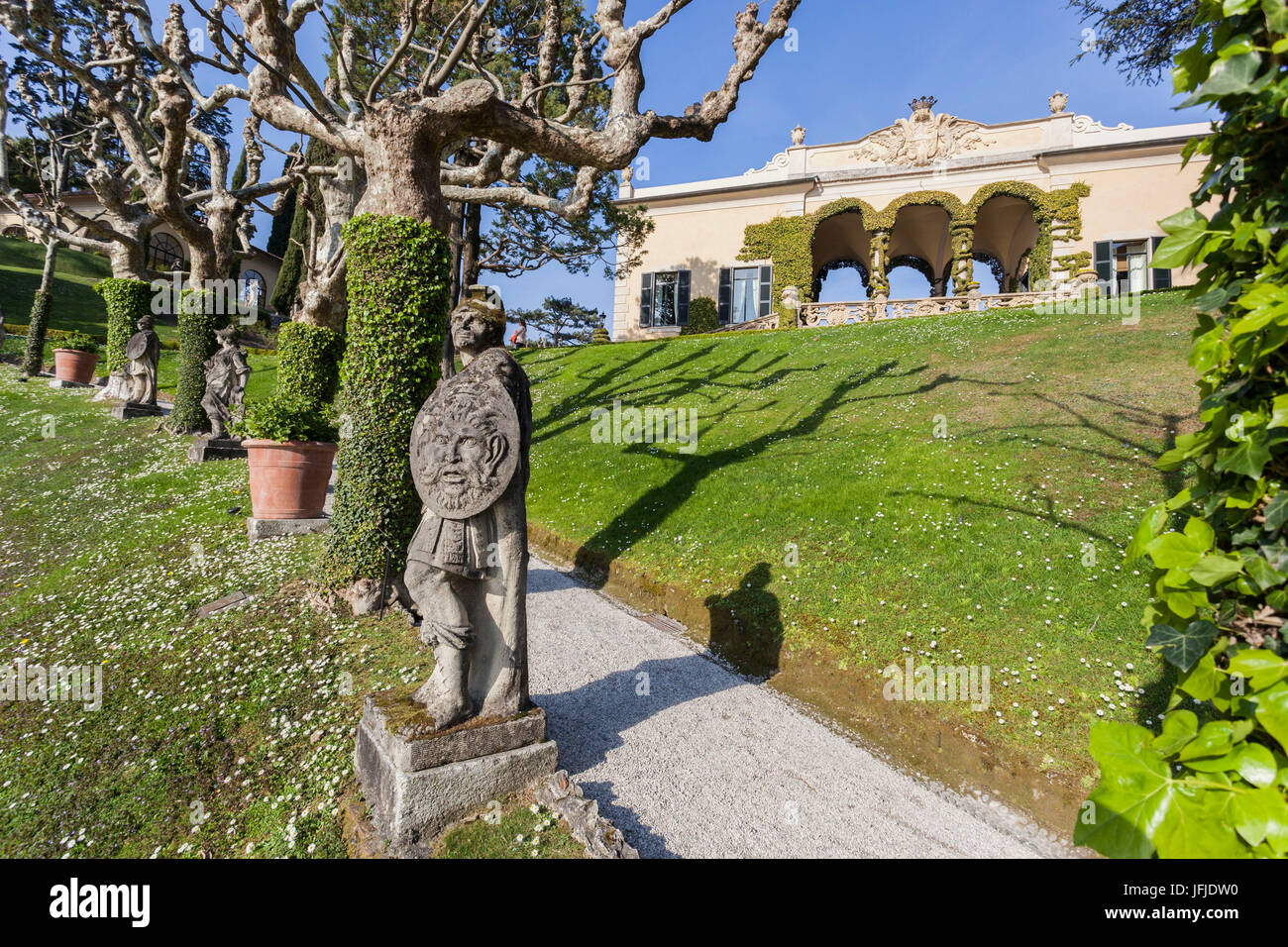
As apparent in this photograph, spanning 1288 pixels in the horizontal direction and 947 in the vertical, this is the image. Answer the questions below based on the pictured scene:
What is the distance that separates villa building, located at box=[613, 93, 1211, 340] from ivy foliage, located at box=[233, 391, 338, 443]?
1956 cm

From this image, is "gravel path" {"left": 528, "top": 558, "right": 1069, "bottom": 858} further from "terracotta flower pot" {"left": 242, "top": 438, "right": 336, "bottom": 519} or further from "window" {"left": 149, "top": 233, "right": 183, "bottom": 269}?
"window" {"left": 149, "top": 233, "right": 183, "bottom": 269}

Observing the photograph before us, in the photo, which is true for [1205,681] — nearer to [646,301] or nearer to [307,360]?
[307,360]

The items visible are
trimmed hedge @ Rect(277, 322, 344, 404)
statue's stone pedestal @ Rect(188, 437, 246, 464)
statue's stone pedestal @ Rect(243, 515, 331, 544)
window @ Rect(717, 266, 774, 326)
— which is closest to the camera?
statue's stone pedestal @ Rect(243, 515, 331, 544)

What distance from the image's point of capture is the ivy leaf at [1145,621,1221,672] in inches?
71.2

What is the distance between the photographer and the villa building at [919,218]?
899 inches

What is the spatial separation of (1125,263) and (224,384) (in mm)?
31448

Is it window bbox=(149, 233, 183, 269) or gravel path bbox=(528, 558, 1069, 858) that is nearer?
gravel path bbox=(528, 558, 1069, 858)

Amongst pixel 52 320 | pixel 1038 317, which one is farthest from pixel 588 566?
pixel 52 320

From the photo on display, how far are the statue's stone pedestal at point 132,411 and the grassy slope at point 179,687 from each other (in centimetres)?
729

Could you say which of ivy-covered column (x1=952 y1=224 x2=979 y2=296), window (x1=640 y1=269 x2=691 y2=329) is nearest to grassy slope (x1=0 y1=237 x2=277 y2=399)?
window (x1=640 y1=269 x2=691 y2=329)

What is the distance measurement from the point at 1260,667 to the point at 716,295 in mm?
28499

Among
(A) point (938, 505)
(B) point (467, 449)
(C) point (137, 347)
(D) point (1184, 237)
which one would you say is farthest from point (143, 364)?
(D) point (1184, 237)

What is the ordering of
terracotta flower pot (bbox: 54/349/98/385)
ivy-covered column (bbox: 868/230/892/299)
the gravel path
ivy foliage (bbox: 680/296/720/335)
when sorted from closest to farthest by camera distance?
the gravel path → terracotta flower pot (bbox: 54/349/98/385) → ivy-covered column (bbox: 868/230/892/299) → ivy foliage (bbox: 680/296/720/335)
